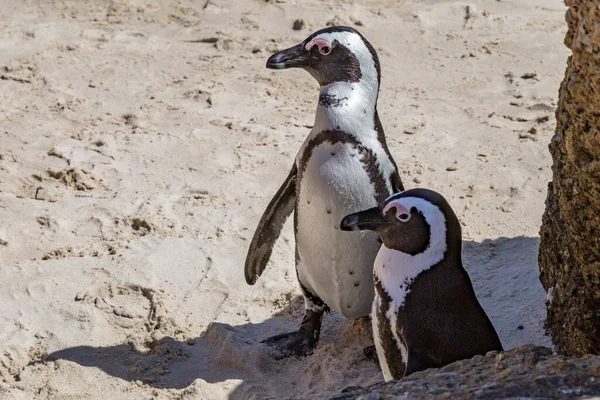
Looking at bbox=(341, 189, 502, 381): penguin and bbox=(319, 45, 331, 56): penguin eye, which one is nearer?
bbox=(341, 189, 502, 381): penguin

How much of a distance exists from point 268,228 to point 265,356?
1.69 feet

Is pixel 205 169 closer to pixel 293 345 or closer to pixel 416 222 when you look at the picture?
pixel 293 345

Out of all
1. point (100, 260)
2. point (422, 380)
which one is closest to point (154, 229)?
point (100, 260)

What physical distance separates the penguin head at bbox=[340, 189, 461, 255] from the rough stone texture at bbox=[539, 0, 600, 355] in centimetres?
40

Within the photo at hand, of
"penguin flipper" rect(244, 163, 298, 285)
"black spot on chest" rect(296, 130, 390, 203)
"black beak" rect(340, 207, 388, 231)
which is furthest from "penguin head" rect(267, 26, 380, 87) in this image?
"black beak" rect(340, 207, 388, 231)

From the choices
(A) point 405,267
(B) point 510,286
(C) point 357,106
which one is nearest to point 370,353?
(B) point 510,286

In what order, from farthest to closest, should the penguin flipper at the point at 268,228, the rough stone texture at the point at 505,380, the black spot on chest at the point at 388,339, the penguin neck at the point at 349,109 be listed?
1. the penguin flipper at the point at 268,228
2. the penguin neck at the point at 349,109
3. the black spot on chest at the point at 388,339
4. the rough stone texture at the point at 505,380

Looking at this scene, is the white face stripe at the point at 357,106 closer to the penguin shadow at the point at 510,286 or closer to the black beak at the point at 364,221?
the black beak at the point at 364,221

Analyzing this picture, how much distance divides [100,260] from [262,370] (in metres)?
1.02

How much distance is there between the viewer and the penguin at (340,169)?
149 inches

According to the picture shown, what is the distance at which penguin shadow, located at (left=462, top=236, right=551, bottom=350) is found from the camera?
4059 mm

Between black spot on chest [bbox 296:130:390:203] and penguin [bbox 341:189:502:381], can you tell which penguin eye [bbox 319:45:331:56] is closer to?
black spot on chest [bbox 296:130:390:203]

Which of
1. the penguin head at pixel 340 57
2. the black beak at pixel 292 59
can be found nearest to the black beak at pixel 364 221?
the penguin head at pixel 340 57

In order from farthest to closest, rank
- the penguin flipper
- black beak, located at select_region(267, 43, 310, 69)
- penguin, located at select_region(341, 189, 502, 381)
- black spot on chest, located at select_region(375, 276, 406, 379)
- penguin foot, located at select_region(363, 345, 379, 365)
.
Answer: the penguin flipper
penguin foot, located at select_region(363, 345, 379, 365)
black beak, located at select_region(267, 43, 310, 69)
black spot on chest, located at select_region(375, 276, 406, 379)
penguin, located at select_region(341, 189, 502, 381)
